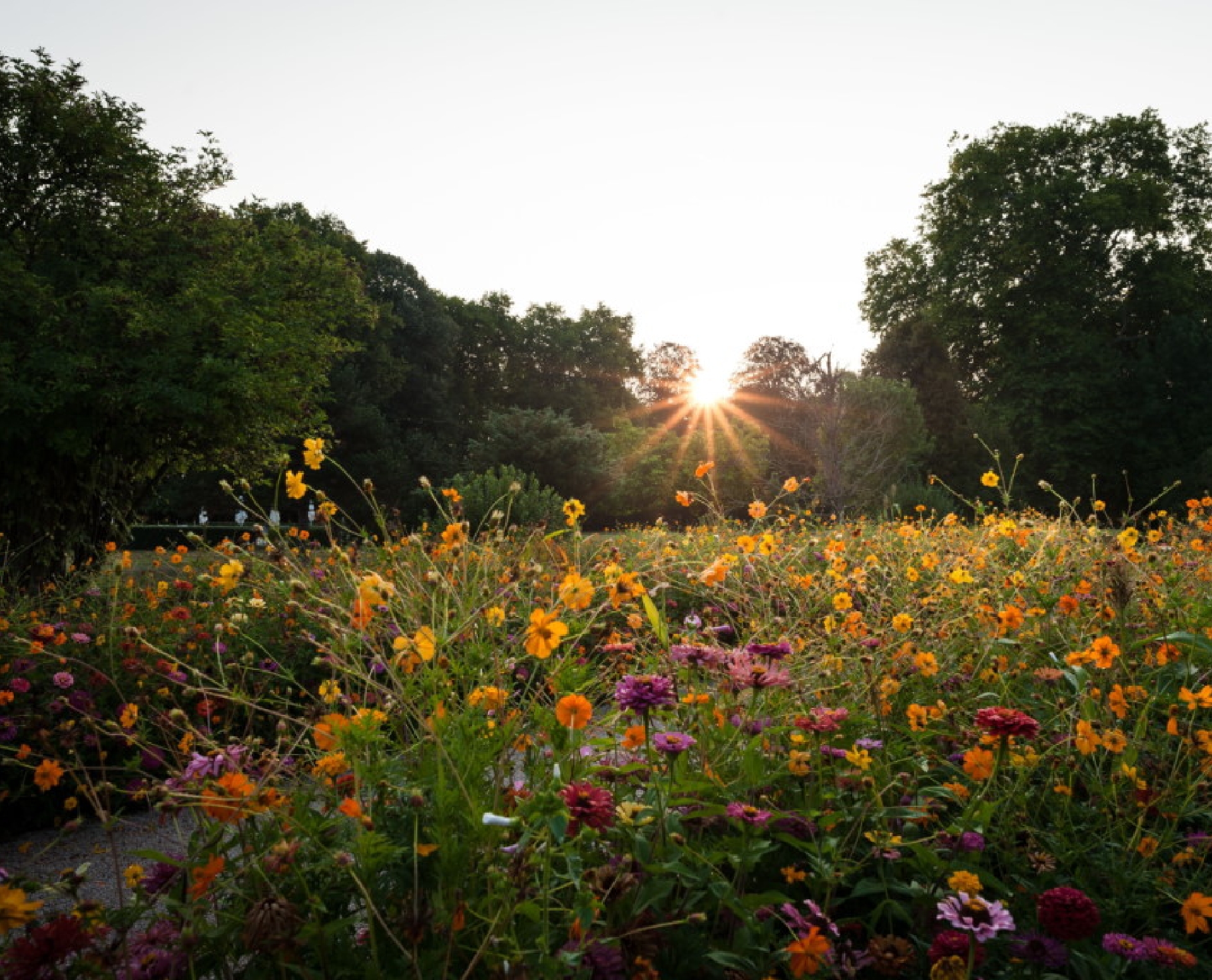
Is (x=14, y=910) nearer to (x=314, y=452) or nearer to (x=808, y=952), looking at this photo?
(x=808, y=952)

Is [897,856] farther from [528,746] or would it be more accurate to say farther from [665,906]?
[528,746]

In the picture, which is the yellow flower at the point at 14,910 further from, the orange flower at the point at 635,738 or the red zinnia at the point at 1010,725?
the red zinnia at the point at 1010,725

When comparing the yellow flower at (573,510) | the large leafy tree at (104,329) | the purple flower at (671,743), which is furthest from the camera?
the large leafy tree at (104,329)

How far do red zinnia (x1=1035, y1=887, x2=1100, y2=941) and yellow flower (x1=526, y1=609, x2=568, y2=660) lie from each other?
38.9 inches

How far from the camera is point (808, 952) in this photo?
135 centimetres

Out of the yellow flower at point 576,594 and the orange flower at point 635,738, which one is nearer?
the yellow flower at point 576,594

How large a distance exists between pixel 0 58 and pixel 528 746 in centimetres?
1262

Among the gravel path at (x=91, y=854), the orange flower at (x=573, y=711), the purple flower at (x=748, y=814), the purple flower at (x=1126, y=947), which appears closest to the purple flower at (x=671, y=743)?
the purple flower at (x=748, y=814)

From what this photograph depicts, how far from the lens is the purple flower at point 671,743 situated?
166 centimetres

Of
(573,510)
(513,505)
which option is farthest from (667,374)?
(573,510)

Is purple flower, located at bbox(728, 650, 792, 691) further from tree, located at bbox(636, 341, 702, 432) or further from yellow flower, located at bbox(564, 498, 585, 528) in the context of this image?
tree, located at bbox(636, 341, 702, 432)

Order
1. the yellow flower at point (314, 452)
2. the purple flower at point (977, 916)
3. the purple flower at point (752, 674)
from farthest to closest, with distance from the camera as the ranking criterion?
the yellow flower at point (314, 452)
the purple flower at point (752, 674)
the purple flower at point (977, 916)

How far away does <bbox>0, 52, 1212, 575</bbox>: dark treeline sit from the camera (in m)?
9.89

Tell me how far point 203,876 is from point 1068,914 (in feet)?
4.94
